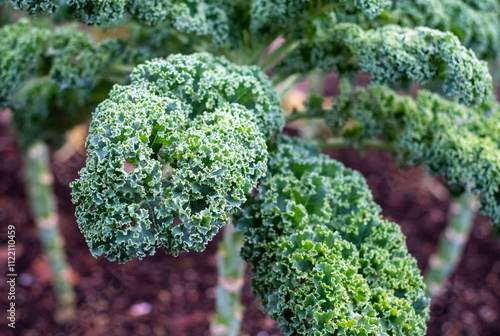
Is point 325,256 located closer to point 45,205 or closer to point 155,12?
point 155,12

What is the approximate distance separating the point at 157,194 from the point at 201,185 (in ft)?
0.36

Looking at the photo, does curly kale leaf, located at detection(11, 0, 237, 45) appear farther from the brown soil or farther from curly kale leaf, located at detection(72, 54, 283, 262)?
the brown soil

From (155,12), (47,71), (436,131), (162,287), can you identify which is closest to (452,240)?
(436,131)

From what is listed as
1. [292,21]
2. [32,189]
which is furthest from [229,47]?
[32,189]

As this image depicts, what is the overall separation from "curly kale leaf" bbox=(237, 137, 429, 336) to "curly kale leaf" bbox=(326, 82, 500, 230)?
1.08 feet

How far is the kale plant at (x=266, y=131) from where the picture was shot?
49.7 inches

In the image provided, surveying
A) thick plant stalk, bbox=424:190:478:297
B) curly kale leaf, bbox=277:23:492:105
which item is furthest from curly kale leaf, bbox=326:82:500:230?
thick plant stalk, bbox=424:190:478:297

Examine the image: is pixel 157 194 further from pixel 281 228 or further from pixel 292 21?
pixel 292 21

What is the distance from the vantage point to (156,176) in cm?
125

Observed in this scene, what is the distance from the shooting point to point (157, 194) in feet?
4.10

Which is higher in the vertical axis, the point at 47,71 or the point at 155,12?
the point at 155,12

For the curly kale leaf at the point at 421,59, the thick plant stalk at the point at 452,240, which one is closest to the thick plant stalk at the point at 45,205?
the curly kale leaf at the point at 421,59

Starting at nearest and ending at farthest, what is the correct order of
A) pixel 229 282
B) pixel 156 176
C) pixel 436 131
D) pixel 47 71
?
pixel 156 176 → pixel 436 131 → pixel 229 282 → pixel 47 71

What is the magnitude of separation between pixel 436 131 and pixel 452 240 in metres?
1.37
